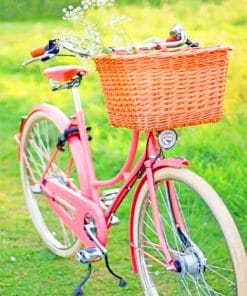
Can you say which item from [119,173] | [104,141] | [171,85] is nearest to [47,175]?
[119,173]

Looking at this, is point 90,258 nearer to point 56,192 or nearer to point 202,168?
point 56,192

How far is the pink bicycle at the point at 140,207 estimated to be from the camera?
12.4 feet

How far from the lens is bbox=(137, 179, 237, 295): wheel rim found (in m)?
3.86

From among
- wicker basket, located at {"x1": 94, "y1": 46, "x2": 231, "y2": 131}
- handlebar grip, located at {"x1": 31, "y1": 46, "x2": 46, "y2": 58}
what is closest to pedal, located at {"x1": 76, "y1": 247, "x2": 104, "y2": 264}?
wicker basket, located at {"x1": 94, "y1": 46, "x2": 231, "y2": 131}

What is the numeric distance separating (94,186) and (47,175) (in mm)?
627

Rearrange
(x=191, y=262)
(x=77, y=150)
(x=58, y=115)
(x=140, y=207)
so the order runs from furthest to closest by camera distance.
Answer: (x=58, y=115), (x=77, y=150), (x=140, y=207), (x=191, y=262)

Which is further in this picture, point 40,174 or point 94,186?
point 40,174

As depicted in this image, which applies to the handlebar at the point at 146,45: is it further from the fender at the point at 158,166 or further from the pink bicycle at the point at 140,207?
the fender at the point at 158,166

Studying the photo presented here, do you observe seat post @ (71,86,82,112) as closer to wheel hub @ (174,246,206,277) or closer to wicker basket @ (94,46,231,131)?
wicker basket @ (94,46,231,131)

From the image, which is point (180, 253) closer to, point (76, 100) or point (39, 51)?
point (76, 100)

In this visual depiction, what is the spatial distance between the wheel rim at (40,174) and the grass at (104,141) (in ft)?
0.32

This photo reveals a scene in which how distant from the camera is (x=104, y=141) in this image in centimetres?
698

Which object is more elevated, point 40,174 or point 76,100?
point 76,100

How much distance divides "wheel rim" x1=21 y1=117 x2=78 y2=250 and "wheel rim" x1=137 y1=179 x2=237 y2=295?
24.7 inches
